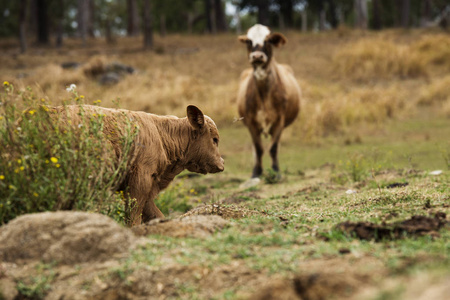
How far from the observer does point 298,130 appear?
61.4ft

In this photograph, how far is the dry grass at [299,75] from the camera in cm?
2067

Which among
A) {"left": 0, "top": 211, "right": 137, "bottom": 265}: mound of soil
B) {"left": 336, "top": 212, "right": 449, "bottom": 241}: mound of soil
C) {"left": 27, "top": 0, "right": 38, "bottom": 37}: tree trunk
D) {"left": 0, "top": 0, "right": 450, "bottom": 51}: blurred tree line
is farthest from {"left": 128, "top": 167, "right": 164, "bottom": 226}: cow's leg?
{"left": 27, "top": 0, "right": 38, "bottom": 37}: tree trunk

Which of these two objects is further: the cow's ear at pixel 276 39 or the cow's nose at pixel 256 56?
the cow's ear at pixel 276 39

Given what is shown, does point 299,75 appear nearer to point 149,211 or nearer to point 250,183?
point 250,183

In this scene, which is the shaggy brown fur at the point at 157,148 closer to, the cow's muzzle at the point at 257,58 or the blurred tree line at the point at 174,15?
the cow's muzzle at the point at 257,58

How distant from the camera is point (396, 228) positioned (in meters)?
5.01

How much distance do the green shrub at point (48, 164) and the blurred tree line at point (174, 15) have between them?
31.2 meters

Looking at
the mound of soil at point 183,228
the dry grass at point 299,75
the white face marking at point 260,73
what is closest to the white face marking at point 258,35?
the white face marking at point 260,73

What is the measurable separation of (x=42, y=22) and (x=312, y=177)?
33809 mm

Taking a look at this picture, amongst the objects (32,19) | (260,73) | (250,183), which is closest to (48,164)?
(250,183)

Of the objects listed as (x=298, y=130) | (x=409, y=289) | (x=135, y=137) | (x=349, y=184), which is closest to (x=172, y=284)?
(x=409, y=289)

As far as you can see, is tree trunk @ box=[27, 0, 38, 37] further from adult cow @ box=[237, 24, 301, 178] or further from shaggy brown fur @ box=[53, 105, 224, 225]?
shaggy brown fur @ box=[53, 105, 224, 225]

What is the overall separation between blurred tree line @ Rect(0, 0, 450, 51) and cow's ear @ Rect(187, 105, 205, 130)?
97.9ft

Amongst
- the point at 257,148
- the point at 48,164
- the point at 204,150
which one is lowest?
the point at 257,148
